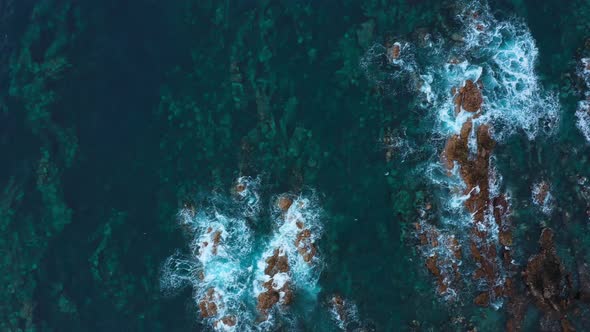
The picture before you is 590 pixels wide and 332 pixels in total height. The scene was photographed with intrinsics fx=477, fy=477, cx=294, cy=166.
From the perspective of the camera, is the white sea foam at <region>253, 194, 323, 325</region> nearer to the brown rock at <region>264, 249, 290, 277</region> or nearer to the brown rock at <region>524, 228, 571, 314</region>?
the brown rock at <region>264, 249, 290, 277</region>

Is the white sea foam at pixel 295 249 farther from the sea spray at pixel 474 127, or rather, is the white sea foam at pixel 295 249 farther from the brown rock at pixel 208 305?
the sea spray at pixel 474 127

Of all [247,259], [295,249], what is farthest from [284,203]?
[247,259]

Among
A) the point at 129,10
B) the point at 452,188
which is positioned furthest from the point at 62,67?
the point at 452,188

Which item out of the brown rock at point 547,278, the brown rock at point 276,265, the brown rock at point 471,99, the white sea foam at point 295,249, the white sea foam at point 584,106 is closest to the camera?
the brown rock at point 547,278

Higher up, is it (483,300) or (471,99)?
(471,99)

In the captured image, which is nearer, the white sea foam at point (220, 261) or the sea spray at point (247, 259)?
the sea spray at point (247, 259)

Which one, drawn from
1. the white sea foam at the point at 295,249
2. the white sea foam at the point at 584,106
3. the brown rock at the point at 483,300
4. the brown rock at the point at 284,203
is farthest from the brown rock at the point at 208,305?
the white sea foam at the point at 584,106

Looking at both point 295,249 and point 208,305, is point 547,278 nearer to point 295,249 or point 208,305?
point 295,249

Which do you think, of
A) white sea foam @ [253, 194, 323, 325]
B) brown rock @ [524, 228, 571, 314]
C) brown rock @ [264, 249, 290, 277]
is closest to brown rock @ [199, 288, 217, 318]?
white sea foam @ [253, 194, 323, 325]
